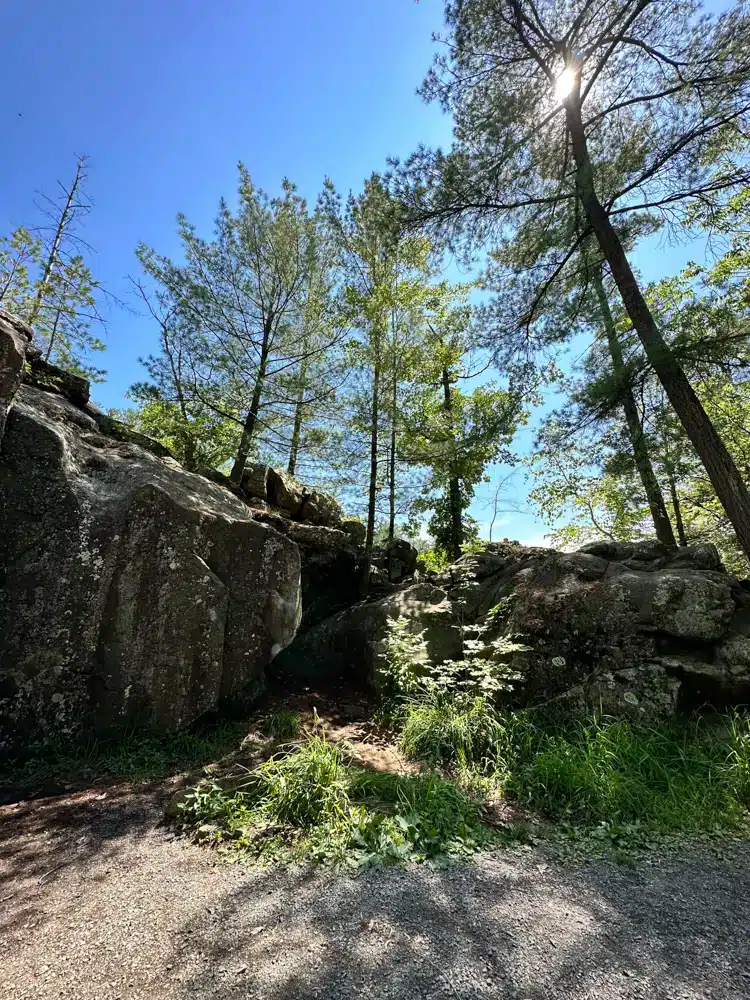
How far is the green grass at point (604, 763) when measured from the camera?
11.0 feet

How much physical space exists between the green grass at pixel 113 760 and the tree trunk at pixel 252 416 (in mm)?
5695

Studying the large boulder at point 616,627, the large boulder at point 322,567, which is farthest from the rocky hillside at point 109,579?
the large boulder at point 616,627

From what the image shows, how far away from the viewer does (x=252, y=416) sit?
9.71 meters

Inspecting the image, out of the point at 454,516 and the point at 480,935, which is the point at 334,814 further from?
the point at 454,516

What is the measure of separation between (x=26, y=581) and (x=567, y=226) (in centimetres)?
884

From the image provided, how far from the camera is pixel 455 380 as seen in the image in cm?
1231

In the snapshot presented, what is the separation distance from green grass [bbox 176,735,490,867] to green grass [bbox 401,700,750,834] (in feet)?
2.33

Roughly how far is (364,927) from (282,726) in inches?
128

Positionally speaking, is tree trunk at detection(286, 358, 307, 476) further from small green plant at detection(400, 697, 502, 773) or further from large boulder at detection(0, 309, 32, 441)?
small green plant at detection(400, 697, 502, 773)

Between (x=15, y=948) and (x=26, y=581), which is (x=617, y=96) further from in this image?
(x=15, y=948)

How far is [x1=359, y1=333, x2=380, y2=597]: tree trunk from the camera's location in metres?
9.44

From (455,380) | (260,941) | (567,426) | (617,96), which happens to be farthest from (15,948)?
(455,380)

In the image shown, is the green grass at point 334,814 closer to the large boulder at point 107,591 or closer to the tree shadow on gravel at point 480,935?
the tree shadow on gravel at point 480,935

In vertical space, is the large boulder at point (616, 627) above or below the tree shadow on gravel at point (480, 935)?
above
